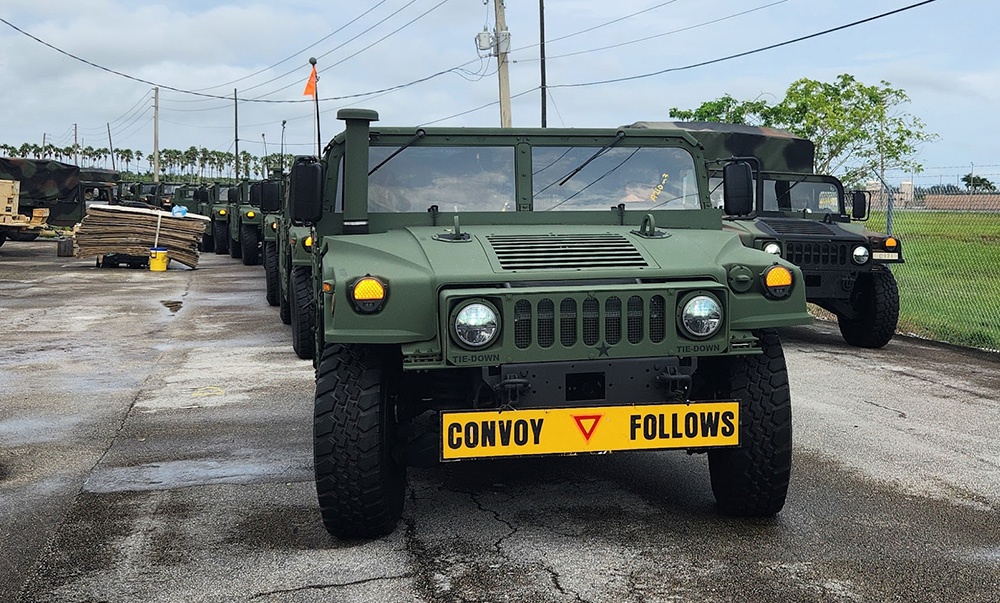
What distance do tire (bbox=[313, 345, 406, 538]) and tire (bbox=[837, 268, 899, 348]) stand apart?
23.9 ft

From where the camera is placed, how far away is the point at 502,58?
934 inches

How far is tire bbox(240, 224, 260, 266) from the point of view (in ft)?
73.1

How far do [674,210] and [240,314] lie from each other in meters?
9.03

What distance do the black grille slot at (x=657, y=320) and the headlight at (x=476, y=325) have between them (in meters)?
0.62

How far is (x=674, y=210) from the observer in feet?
19.1

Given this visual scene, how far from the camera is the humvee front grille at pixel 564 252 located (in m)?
4.59

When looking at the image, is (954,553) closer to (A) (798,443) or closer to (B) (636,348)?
(B) (636,348)

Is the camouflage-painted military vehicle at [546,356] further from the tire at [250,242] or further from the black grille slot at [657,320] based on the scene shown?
the tire at [250,242]

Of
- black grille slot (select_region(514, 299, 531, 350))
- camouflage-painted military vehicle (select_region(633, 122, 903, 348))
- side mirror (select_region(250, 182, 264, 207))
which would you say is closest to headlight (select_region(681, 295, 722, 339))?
black grille slot (select_region(514, 299, 531, 350))

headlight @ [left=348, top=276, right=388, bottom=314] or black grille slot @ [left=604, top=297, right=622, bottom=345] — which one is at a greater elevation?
headlight @ [left=348, top=276, right=388, bottom=314]

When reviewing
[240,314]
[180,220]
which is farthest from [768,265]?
[180,220]

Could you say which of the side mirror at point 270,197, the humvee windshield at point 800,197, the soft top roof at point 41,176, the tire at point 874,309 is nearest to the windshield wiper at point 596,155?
the side mirror at point 270,197

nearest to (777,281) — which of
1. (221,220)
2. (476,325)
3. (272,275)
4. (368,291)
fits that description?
(476,325)

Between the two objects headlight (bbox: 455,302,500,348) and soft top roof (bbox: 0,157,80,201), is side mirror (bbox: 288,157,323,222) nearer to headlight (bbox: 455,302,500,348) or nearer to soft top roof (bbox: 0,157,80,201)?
headlight (bbox: 455,302,500,348)
